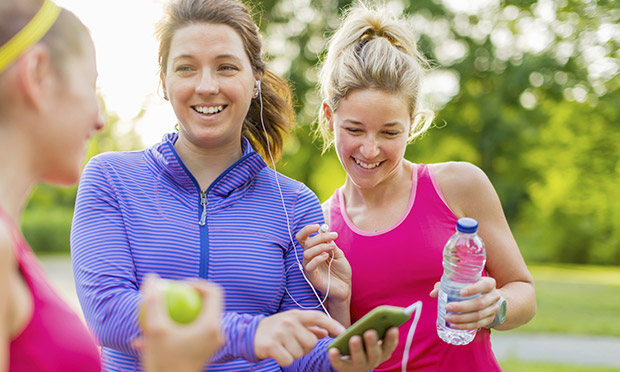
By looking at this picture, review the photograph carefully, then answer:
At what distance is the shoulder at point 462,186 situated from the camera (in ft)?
9.62

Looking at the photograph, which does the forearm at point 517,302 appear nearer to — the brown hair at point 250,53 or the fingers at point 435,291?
the fingers at point 435,291

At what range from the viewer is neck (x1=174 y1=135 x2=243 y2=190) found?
259 centimetres

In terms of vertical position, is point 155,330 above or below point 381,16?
below

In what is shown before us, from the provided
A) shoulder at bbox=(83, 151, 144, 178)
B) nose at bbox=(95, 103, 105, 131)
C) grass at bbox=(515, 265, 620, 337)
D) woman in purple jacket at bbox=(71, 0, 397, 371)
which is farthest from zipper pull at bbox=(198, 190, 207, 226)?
grass at bbox=(515, 265, 620, 337)

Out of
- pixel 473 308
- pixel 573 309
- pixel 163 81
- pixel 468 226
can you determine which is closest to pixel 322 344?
pixel 473 308

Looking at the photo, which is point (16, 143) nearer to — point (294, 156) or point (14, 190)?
point (14, 190)

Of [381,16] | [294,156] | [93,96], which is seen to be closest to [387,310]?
[93,96]

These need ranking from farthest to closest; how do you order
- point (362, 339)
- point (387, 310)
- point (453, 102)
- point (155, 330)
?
point (453, 102)
point (362, 339)
point (387, 310)
point (155, 330)

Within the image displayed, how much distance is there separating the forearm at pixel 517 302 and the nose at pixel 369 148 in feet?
2.91

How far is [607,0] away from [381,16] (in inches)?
513

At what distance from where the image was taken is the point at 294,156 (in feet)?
70.3

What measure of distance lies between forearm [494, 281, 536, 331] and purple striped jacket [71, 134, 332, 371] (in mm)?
962

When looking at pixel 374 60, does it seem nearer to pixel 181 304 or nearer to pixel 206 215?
pixel 206 215

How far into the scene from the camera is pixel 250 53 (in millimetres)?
2648
